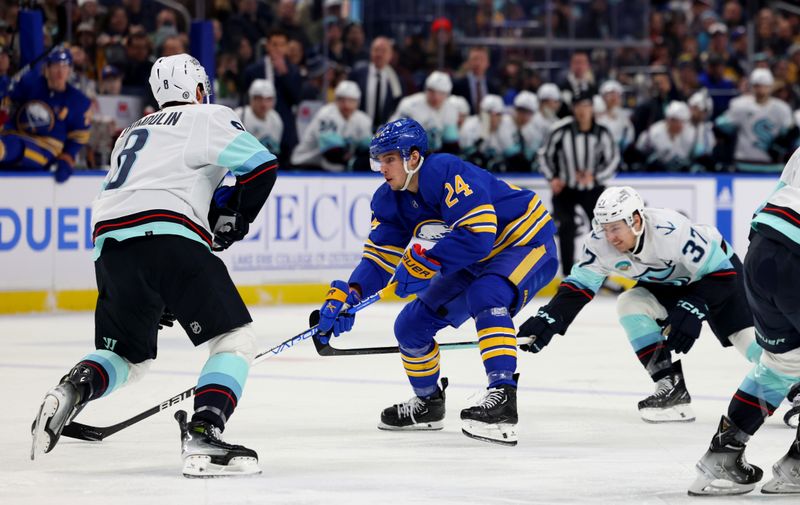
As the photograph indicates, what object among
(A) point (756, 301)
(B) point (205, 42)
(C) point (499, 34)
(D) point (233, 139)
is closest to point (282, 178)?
(B) point (205, 42)

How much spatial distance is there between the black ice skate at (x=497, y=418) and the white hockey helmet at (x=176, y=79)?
4.98ft

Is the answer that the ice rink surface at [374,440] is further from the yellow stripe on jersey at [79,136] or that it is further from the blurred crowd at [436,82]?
the blurred crowd at [436,82]

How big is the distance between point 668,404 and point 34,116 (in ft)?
20.0

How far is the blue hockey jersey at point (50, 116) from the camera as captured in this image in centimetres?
1005

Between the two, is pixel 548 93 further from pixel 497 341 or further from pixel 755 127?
pixel 497 341

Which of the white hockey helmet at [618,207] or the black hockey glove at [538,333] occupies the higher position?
the white hockey helmet at [618,207]

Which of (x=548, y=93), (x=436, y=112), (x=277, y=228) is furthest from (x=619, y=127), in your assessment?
(x=277, y=228)

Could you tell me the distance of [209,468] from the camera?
4.29 metres

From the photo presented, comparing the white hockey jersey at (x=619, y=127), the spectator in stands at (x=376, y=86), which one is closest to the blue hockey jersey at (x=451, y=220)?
the spectator in stands at (x=376, y=86)

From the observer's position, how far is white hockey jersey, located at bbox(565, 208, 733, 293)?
5559 millimetres

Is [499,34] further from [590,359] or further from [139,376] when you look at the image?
[139,376]

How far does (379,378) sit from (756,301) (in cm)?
306

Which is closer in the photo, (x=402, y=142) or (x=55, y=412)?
(x=55, y=412)

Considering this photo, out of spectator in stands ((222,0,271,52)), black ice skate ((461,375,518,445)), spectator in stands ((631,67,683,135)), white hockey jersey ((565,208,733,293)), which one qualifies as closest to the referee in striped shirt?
spectator in stands ((631,67,683,135))
